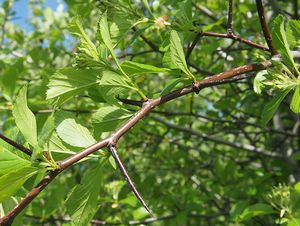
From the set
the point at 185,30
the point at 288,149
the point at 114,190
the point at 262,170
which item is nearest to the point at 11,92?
the point at 114,190

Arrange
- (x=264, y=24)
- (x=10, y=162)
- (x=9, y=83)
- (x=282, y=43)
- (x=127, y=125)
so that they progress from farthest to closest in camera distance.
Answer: (x=9, y=83) → (x=264, y=24) → (x=282, y=43) → (x=127, y=125) → (x=10, y=162)

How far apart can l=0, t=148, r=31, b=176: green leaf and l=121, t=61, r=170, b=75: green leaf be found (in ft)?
1.35

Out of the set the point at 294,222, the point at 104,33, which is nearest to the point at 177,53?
the point at 104,33

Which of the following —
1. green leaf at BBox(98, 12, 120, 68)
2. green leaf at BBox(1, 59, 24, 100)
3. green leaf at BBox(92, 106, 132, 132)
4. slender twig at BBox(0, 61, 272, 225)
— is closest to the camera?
slender twig at BBox(0, 61, 272, 225)

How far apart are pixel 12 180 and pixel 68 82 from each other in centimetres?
30

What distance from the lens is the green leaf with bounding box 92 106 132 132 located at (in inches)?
49.3

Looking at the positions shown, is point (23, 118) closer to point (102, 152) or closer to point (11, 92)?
point (102, 152)

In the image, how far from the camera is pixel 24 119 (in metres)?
1.04

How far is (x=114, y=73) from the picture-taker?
1.17 m

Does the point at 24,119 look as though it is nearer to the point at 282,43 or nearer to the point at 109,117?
the point at 109,117

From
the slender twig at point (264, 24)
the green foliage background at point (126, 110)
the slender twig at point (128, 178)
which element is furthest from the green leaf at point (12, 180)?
the slender twig at point (264, 24)

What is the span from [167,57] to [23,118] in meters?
0.47

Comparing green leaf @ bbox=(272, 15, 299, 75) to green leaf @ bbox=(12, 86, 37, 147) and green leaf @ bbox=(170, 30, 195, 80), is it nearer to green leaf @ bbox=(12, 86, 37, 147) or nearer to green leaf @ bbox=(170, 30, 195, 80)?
green leaf @ bbox=(170, 30, 195, 80)

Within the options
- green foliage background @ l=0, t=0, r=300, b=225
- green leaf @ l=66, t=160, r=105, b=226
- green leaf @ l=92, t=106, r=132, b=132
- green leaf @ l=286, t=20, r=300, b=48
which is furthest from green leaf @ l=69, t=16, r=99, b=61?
green leaf @ l=286, t=20, r=300, b=48
